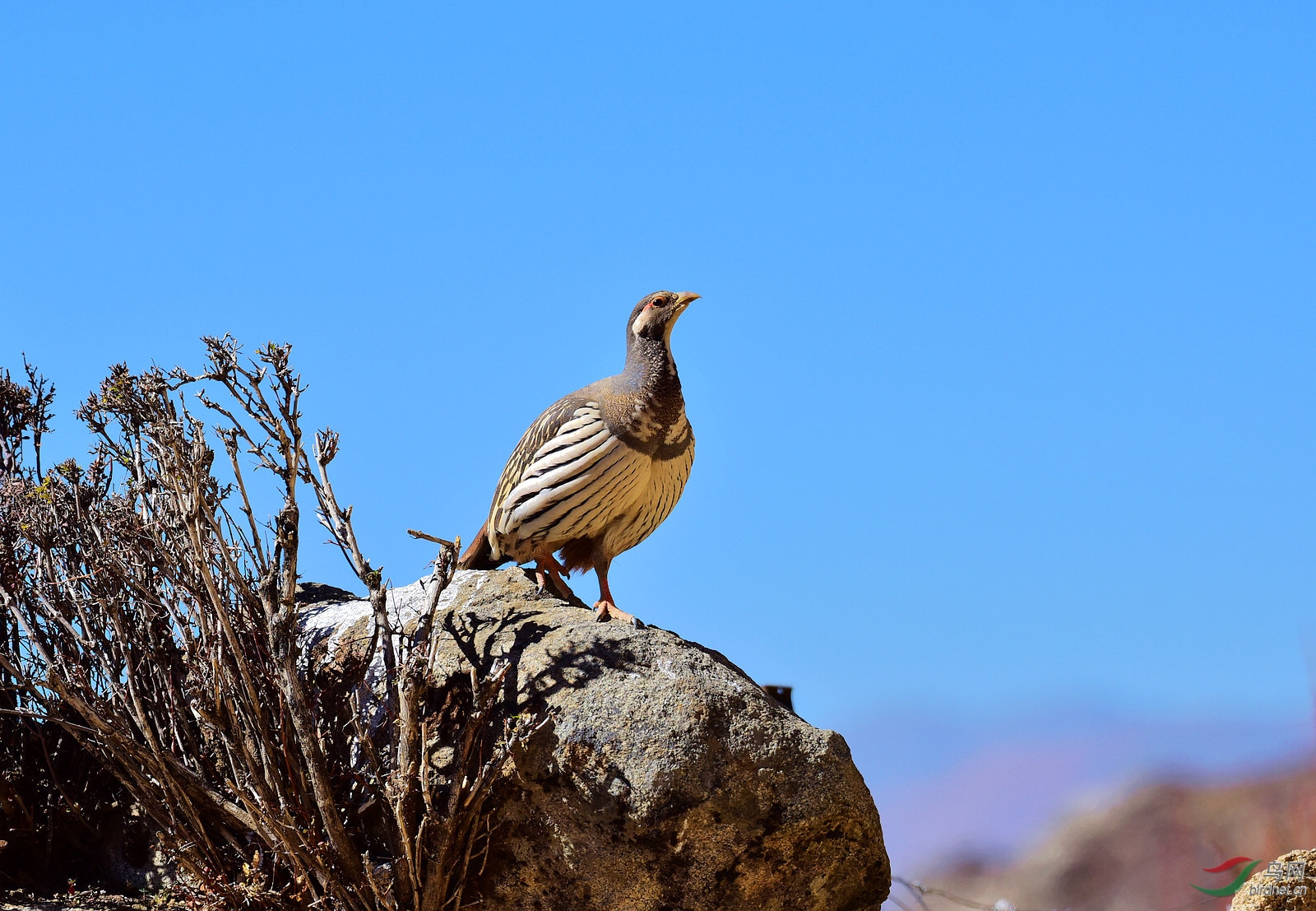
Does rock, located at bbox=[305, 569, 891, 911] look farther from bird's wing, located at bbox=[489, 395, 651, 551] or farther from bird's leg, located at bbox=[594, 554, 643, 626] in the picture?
bird's wing, located at bbox=[489, 395, 651, 551]

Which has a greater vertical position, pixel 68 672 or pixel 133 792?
pixel 68 672

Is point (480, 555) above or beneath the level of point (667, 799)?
above

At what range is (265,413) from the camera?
5.32 meters

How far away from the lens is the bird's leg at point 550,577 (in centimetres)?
648

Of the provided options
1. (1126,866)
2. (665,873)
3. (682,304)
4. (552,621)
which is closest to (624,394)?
(682,304)

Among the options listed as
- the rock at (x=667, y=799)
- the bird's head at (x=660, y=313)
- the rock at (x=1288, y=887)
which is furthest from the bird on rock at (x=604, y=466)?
the rock at (x=1288, y=887)

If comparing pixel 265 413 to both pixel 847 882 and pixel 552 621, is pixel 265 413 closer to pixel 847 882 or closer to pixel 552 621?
pixel 552 621

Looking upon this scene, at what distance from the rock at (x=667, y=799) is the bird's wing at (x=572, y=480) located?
3.09 ft

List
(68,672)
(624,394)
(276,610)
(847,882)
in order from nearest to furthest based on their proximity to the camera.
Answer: (276,610), (847,882), (68,672), (624,394)

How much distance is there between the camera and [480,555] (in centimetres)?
713

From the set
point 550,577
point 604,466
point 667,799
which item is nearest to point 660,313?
point 604,466

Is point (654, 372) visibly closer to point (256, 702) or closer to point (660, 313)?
point (660, 313)

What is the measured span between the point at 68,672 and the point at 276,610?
64.3 inches

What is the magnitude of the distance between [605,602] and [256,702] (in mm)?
1915
